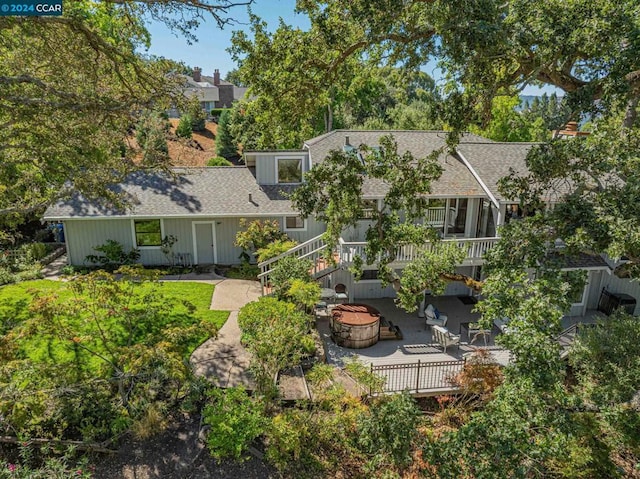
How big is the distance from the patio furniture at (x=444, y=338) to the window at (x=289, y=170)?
10035 millimetres

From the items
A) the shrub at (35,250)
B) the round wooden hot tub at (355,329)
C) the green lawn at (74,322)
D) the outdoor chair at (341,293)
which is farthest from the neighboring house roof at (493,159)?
the shrub at (35,250)

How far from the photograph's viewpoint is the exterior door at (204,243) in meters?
19.8

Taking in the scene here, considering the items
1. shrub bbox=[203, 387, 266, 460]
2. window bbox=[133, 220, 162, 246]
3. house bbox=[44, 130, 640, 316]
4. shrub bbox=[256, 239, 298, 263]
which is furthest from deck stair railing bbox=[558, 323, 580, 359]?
window bbox=[133, 220, 162, 246]

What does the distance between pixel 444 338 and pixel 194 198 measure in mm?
12738

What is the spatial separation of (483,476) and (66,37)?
14.8 meters

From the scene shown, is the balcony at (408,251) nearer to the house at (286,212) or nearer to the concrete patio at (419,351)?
the house at (286,212)

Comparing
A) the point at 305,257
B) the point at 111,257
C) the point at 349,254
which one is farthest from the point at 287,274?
the point at 111,257

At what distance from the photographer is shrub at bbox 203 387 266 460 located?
9156 mm

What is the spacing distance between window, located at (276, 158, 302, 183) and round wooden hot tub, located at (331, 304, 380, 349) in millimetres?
8328

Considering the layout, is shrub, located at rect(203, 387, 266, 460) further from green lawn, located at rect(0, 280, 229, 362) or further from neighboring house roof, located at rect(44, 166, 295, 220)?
neighboring house roof, located at rect(44, 166, 295, 220)

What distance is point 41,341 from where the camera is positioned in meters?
12.9

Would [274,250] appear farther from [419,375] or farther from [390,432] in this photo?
[390,432]

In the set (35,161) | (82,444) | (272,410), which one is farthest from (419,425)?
(35,161)

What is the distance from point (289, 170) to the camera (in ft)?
67.9
